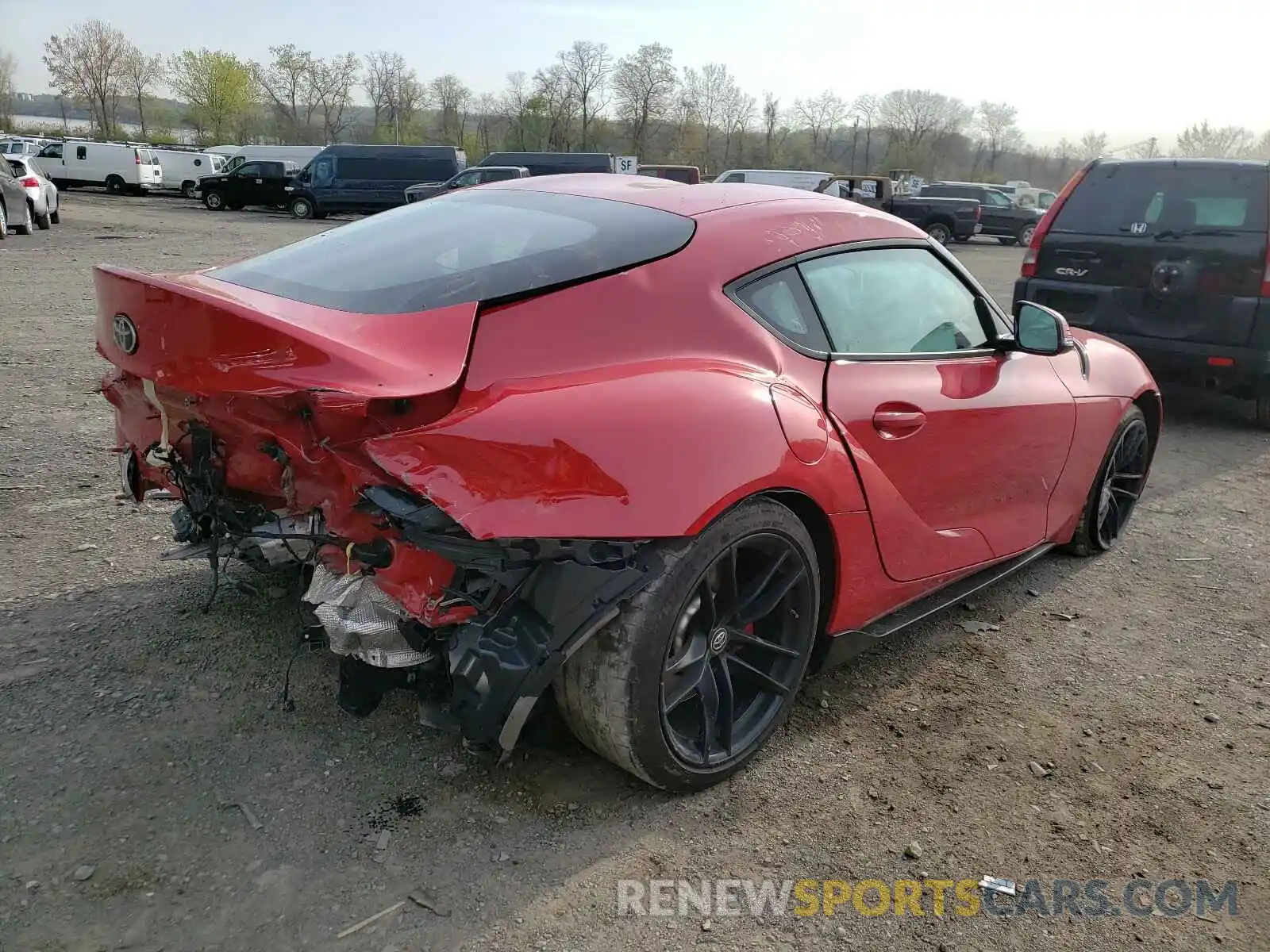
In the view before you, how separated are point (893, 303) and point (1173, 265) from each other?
459 cm

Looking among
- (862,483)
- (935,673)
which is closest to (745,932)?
(862,483)

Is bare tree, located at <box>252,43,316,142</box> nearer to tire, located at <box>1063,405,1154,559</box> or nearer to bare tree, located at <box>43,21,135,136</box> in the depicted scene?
bare tree, located at <box>43,21,135,136</box>

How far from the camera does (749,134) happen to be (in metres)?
92.9

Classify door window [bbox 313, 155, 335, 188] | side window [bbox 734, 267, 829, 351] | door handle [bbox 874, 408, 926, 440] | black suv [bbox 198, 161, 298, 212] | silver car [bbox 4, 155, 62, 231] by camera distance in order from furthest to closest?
black suv [bbox 198, 161, 298, 212], door window [bbox 313, 155, 335, 188], silver car [bbox 4, 155, 62, 231], door handle [bbox 874, 408, 926, 440], side window [bbox 734, 267, 829, 351]

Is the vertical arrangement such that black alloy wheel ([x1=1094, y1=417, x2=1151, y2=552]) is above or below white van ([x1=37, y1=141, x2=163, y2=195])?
below

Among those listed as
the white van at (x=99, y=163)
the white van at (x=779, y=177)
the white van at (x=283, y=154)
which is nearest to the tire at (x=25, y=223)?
the white van at (x=779, y=177)

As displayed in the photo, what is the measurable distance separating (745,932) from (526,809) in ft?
2.14

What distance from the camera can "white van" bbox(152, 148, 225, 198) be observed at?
36.0 m

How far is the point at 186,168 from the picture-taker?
36.6 meters

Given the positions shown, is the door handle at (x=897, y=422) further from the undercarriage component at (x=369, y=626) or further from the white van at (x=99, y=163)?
the white van at (x=99, y=163)

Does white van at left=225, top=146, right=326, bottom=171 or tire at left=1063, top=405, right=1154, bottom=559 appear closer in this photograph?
tire at left=1063, top=405, right=1154, bottom=559

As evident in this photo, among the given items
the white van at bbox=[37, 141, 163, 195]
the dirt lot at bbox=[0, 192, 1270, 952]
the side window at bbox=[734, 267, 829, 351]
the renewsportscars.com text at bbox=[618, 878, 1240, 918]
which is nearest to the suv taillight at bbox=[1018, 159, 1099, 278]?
the dirt lot at bbox=[0, 192, 1270, 952]

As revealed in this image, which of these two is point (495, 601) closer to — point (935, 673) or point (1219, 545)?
point (935, 673)

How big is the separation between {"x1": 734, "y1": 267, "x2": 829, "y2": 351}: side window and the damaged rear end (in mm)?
275
